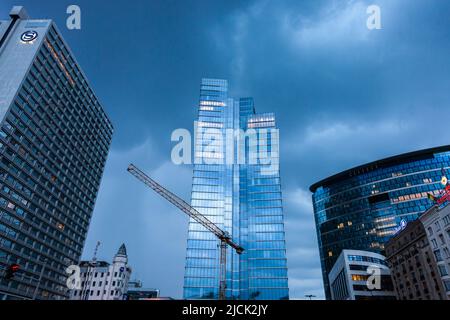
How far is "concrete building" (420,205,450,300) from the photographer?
2687 inches

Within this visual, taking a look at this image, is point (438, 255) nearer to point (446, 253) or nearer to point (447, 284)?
point (446, 253)

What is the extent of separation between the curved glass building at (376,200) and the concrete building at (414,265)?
6015cm

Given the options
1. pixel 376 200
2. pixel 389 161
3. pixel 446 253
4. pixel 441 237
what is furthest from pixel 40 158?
pixel 389 161

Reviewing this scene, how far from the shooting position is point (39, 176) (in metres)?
99.8

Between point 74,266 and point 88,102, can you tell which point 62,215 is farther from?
point 88,102

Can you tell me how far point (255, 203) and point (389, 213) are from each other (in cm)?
7695

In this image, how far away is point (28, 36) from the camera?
330 ft

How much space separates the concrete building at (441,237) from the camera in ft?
224

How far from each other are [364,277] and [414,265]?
3020cm

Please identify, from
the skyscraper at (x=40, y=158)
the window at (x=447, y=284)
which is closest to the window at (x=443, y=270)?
the window at (x=447, y=284)

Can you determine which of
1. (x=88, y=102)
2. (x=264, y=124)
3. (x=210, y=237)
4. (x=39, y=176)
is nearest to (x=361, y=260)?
(x=210, y=237)

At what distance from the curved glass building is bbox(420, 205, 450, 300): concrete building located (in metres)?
84.3

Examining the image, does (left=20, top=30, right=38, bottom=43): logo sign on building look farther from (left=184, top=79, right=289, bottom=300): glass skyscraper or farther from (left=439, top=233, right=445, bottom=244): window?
(left=439, top=233, right=445, bottom=244): window
